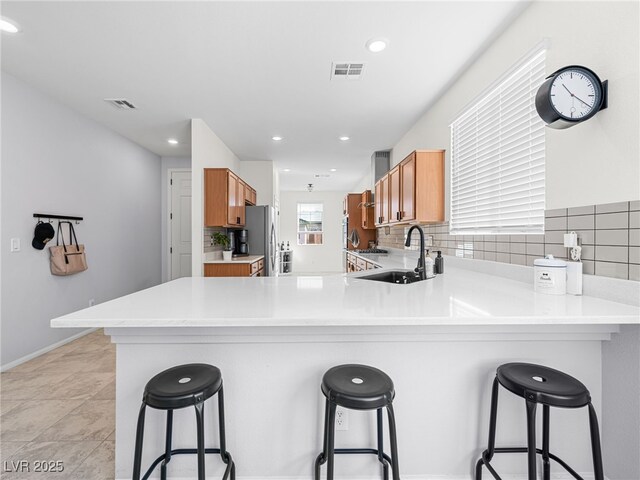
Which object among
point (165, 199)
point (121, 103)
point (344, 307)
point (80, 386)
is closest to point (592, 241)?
point (344, 307)

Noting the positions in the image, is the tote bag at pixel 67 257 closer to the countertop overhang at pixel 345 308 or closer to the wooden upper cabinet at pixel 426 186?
the countertop overhang at pixel 345 308

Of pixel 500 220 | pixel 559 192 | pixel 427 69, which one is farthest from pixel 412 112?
pixel 559 192

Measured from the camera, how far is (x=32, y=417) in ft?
6.77

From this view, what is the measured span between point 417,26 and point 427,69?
62 cm

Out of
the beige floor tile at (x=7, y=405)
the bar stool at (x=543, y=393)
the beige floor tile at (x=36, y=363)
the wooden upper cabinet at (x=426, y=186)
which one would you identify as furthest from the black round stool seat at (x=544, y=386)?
the beige floor tile at (x=36, y=363)

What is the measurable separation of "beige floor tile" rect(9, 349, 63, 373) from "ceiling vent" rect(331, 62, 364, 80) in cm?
385

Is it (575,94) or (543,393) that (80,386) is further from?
(575,94)

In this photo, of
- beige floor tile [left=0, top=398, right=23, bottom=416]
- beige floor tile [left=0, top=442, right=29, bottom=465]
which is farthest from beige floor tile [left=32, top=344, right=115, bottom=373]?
beige floor tile [left=0, top=442, right=29, bottom=465]

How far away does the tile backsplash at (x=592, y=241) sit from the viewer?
4.14 feet

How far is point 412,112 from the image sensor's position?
3.66 m

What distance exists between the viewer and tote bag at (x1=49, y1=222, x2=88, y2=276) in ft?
10.8

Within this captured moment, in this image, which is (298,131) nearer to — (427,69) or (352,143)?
(352,143)

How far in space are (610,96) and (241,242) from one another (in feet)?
15.7

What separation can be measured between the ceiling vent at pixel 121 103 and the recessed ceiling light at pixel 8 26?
43.5 inches
